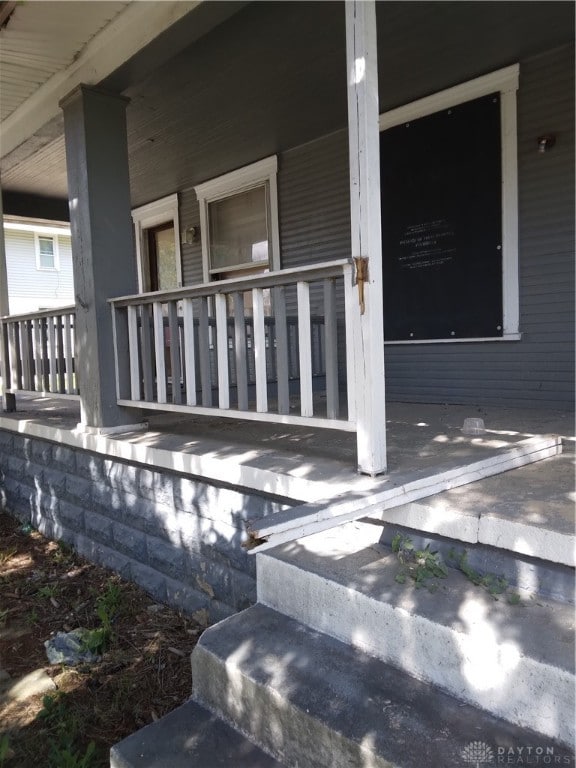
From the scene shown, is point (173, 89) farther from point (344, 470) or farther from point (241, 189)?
point (344, 470)

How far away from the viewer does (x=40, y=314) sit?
4.36m

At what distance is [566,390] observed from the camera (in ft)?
12.8

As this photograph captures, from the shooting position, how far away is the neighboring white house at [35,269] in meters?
17.8

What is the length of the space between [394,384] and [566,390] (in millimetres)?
1450

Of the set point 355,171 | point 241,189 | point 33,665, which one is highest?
point 241,189

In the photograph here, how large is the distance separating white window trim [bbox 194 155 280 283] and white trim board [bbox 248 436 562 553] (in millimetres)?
3886

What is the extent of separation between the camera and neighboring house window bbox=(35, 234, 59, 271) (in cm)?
1825

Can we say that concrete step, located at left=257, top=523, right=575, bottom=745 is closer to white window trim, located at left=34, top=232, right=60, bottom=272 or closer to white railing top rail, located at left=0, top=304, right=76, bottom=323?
white railing top rail, located at left=0, top=304, right=76, bottom=323

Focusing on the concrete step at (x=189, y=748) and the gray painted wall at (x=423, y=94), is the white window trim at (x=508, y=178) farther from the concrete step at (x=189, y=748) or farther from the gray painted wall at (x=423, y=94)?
the concrete step at (x=189, y=748)

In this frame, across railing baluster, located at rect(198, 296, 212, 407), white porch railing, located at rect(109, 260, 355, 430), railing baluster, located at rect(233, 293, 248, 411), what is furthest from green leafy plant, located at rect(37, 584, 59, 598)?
railing baluster, located at rect(233, 293, 248, 411)

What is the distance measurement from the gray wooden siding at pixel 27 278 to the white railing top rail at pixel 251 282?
15697mm

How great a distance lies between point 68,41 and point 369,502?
3230 millimetres

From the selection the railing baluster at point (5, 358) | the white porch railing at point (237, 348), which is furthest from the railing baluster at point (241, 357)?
the railing baluster at point (5, 358)

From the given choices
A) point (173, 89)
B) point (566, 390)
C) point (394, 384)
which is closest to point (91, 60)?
point (173, 89)
